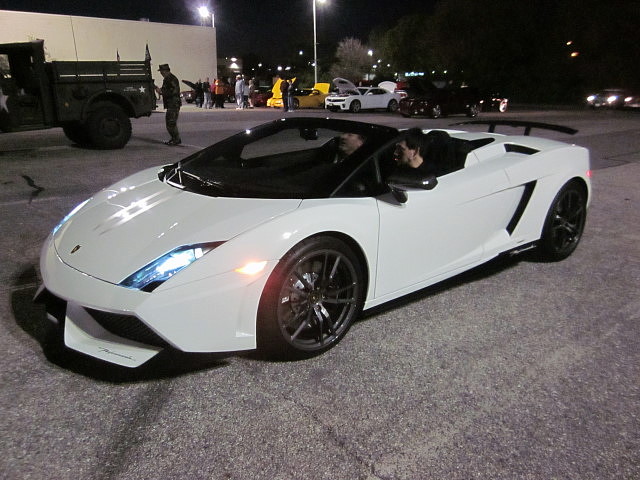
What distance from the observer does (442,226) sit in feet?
10.3

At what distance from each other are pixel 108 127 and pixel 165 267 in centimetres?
929

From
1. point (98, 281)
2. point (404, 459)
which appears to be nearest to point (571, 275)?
point (404, 459)

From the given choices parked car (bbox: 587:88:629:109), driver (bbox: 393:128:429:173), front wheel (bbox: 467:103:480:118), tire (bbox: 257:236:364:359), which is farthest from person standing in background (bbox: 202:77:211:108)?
tire (bbox: 257:236:364:359)

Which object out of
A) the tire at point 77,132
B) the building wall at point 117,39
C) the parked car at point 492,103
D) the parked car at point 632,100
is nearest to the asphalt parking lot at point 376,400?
the tire at point 77,132

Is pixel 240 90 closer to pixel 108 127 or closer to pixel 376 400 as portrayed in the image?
pixel 108 127

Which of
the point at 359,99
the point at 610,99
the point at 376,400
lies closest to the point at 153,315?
the point at 376,400

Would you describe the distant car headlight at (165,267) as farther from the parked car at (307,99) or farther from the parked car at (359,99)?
the parked car at (307,99)

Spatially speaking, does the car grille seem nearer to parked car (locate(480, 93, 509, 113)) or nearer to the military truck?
the military truck

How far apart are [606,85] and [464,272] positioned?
175ft

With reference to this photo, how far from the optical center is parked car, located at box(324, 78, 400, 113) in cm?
2425

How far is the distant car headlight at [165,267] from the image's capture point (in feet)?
7.44

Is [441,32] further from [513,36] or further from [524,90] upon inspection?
[524,90]

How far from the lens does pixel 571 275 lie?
402 cm

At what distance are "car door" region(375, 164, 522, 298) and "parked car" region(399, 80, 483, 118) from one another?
18.4m
